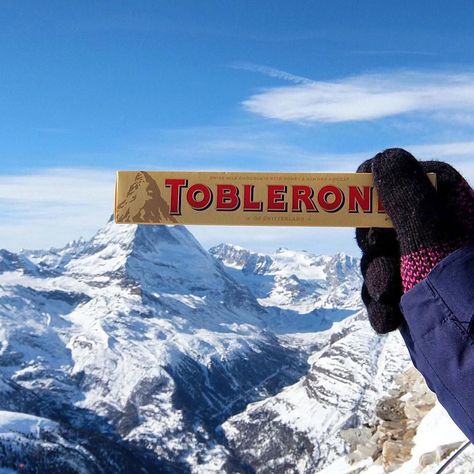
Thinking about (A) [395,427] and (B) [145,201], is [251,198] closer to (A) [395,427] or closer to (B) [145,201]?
(B) [145,201]

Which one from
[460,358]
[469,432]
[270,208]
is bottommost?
[469,432]

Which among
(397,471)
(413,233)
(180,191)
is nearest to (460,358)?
(413,233)

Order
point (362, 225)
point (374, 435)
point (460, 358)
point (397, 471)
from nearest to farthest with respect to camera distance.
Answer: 1. point (460, 358)
2. point (362, 225)
3. point (397, 471)
4. point (374, 435)

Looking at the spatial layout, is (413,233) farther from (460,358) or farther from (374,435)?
(374,435)

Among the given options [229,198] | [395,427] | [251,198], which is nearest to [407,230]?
[251,198]

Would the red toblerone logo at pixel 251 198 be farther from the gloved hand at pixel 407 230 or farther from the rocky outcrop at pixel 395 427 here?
the rocky outcrop at pixel 395 427

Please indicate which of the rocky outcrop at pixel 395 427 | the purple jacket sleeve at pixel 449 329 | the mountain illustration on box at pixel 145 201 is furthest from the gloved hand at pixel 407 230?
the rocky outcrop at pixel 395 427

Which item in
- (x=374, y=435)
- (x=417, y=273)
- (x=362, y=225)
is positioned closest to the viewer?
(x=417, y=273)
